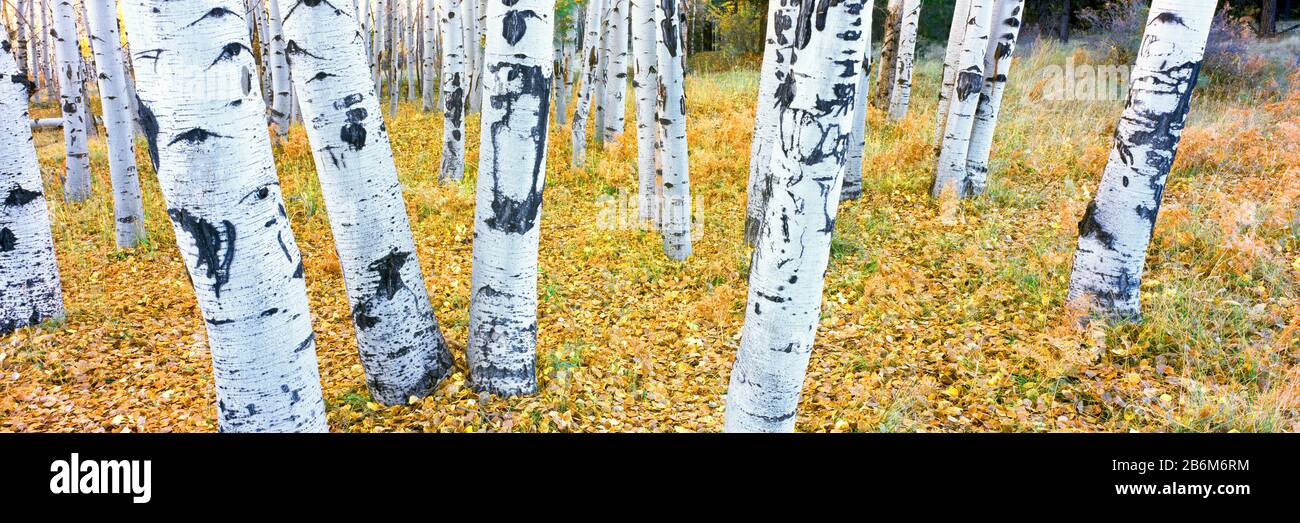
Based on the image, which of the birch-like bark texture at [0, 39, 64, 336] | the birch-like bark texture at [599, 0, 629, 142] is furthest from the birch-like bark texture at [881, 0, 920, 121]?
the birch-like bark texture at [0, 39, 64, 336]

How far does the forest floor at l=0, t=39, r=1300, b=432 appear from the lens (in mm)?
4297

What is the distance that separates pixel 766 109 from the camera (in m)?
6.79

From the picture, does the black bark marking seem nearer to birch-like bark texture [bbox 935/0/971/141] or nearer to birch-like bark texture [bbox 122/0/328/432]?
birch-like bark texture [bbox 122/0/328/432]

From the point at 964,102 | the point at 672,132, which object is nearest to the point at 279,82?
the point at 672,132

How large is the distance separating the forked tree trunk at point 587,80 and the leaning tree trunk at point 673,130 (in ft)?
14.1

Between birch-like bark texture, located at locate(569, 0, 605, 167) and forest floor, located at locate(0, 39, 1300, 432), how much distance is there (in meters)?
1.47

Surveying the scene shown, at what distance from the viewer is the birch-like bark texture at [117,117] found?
22.6 feet

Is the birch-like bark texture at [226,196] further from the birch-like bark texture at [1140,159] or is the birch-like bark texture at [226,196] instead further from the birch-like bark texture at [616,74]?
the birch-like bark texture at [616,74]

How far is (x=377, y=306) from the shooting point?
404 cm

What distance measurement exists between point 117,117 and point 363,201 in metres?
5.59

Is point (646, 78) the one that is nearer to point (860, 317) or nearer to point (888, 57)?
point (860, 317)

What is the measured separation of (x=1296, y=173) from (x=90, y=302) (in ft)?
41.0

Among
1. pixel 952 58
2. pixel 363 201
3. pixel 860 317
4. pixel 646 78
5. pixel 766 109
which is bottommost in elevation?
pixel 860 317

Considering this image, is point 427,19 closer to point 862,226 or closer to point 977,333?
point 862,226
